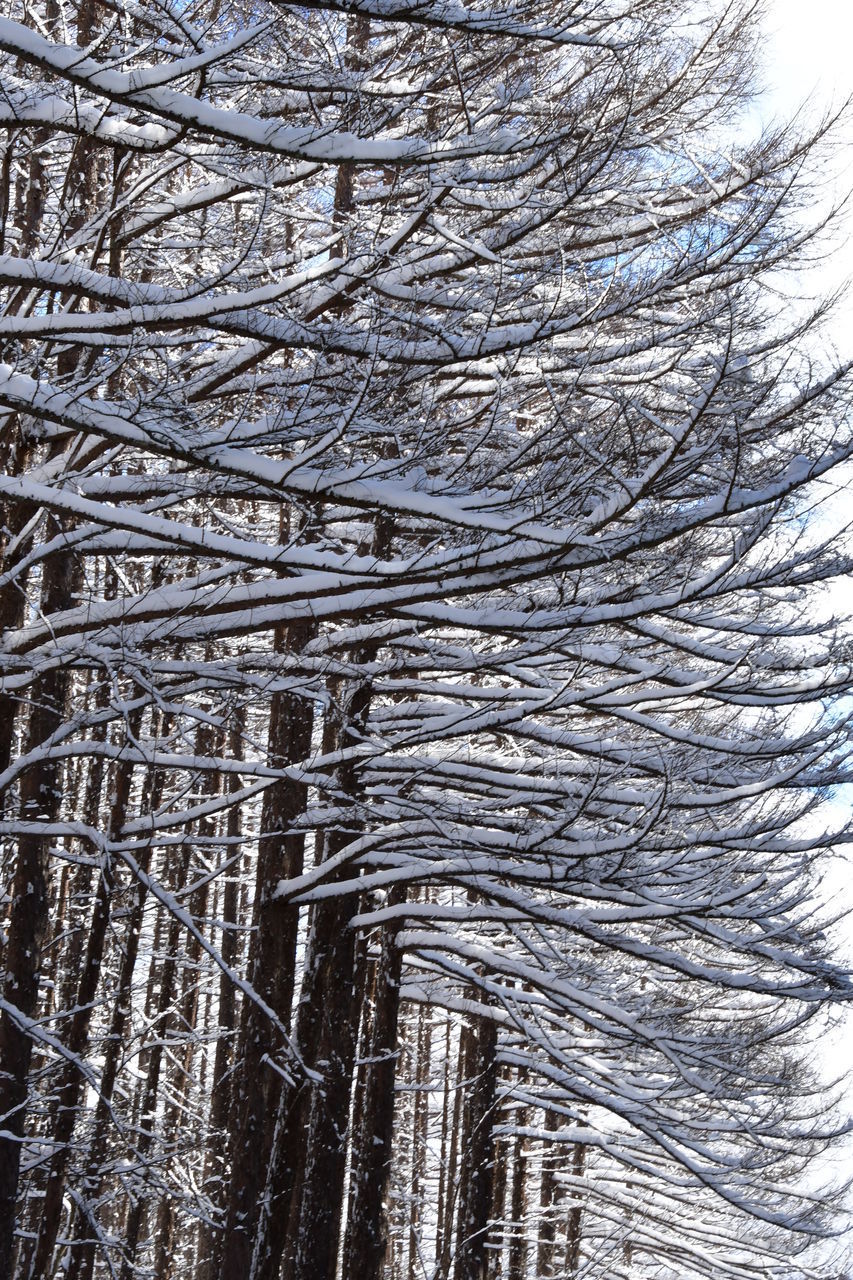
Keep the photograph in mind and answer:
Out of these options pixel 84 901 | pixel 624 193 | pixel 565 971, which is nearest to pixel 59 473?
pixel 624 193

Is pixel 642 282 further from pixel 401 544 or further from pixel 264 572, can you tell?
pixel 264 572

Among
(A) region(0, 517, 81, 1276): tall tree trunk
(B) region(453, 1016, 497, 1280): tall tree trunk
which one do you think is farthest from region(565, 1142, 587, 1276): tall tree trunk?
(A) region(0, 517, 81, 1276): tall tree trunk

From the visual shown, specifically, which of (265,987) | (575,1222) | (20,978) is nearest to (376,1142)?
(265,987)

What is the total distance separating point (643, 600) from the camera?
550 cm

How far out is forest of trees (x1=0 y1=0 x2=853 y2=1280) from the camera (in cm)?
465

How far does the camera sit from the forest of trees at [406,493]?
15.3 feet

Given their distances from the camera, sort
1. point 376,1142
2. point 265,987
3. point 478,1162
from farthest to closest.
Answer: point 478,1162 → point 376,1142 → point 265,987

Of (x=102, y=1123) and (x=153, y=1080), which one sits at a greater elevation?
(x=153, y=1080)

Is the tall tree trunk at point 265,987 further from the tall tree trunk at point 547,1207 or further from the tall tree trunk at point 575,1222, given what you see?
the tall tree trunk at point 575,1222

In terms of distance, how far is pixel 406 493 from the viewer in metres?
4.79

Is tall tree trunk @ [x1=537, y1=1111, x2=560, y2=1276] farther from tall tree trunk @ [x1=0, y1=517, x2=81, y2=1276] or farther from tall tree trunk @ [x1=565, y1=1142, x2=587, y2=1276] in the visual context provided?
tall tree trunk @ [x1=0, y1=517, x2=81, y2=1276]

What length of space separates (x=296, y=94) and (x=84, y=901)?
36.1 ft

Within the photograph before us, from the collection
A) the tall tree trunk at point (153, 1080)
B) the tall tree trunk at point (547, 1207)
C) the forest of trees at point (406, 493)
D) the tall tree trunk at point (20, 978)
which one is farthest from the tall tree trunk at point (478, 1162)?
the tall tree trunk at point (20, 978)

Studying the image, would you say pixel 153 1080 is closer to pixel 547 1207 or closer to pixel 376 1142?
pixel 376 1142
